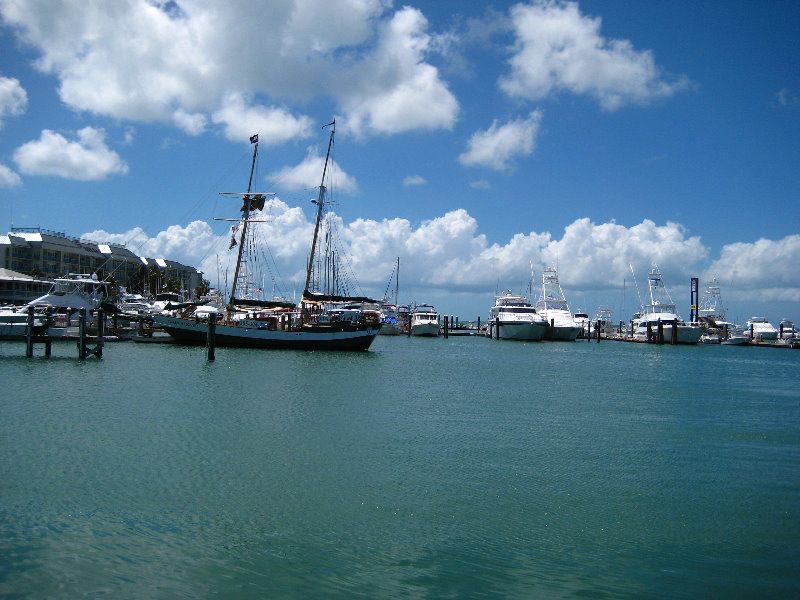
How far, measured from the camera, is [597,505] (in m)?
15.4

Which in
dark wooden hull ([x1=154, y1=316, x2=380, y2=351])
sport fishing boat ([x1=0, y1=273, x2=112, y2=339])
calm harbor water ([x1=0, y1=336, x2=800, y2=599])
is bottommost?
calm harbor water ([x1=0, y1=336, x2=800, y2=599])

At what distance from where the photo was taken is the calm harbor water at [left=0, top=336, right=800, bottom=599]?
11.2 m

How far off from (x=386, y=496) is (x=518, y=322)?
298ft

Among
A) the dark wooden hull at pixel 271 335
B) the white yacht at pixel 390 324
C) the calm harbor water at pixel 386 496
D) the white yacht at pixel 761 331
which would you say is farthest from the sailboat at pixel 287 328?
the white yacht at pixel 761 331

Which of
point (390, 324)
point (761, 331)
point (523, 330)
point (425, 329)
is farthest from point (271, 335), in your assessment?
point (761, 331)

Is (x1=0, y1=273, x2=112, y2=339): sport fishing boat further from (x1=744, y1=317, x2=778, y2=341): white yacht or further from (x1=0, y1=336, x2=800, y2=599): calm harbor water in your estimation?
(x1=744, y1=317, x2=778, y2=341): white yacht

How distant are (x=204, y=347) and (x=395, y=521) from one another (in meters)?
53.5

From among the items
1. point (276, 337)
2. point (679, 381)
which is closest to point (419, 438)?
point (679, 381)

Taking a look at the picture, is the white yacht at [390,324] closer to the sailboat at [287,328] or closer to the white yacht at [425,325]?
the white yacht at [425,325]

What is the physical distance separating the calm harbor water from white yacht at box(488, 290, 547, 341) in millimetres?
71358

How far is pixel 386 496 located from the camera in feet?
51.5

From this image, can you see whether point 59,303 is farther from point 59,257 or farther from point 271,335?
point 59,257

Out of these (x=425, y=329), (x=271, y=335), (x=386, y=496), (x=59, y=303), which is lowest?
(x=386, y=496)

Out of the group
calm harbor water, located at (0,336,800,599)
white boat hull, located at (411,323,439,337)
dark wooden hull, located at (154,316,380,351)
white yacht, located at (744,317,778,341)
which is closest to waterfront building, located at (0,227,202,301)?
dark wooden hull, located at (154,316,380,351)
